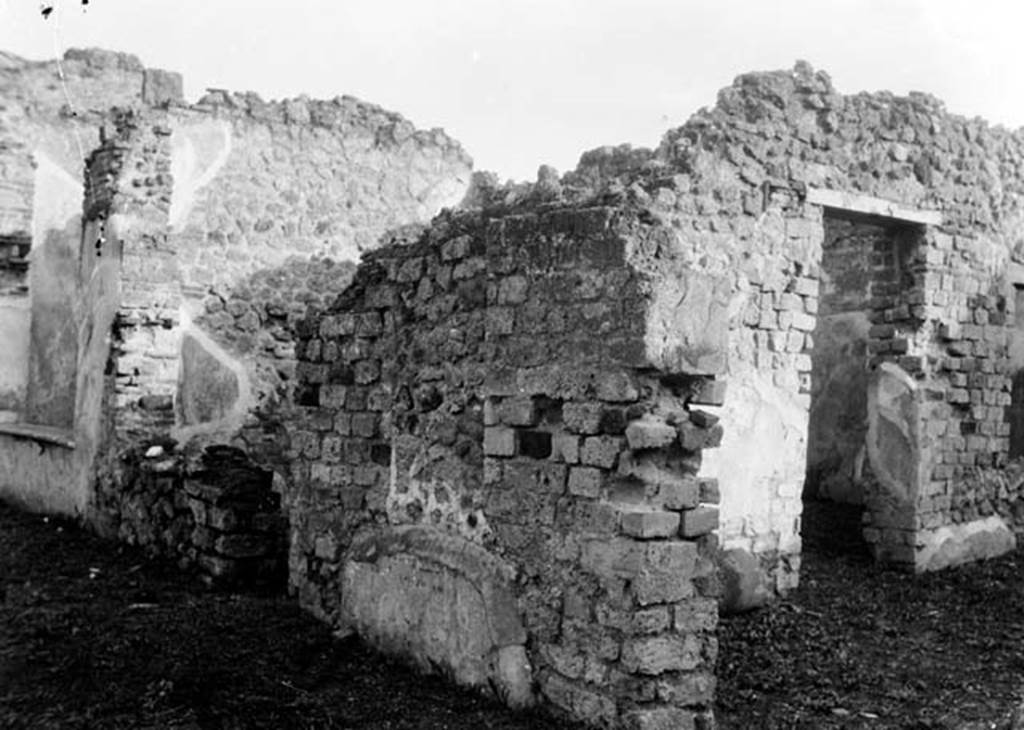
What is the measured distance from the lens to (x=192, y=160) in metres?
9.02

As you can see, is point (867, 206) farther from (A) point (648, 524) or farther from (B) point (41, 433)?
(B) point (41, 433)

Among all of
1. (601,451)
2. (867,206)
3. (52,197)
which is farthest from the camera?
(52,197)

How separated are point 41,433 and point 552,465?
6.97m

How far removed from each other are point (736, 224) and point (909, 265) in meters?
2.11

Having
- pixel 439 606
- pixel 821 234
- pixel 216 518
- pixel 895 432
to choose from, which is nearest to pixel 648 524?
pixel 439 606

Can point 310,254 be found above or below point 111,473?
above

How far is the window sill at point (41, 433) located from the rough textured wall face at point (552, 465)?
492 centimetres

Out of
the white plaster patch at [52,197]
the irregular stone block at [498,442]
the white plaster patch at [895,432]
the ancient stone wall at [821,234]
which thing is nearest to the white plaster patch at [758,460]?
the ancient stone wall at [821,234]

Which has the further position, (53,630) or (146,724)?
(53,630)

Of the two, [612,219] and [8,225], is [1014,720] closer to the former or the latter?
[612,219]

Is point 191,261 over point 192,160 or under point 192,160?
under

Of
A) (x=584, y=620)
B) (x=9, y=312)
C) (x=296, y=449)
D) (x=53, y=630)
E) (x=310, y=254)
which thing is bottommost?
(x=53, y=630)

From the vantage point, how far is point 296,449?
591cm

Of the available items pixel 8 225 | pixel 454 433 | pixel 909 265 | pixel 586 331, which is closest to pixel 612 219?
pixel 586 331
